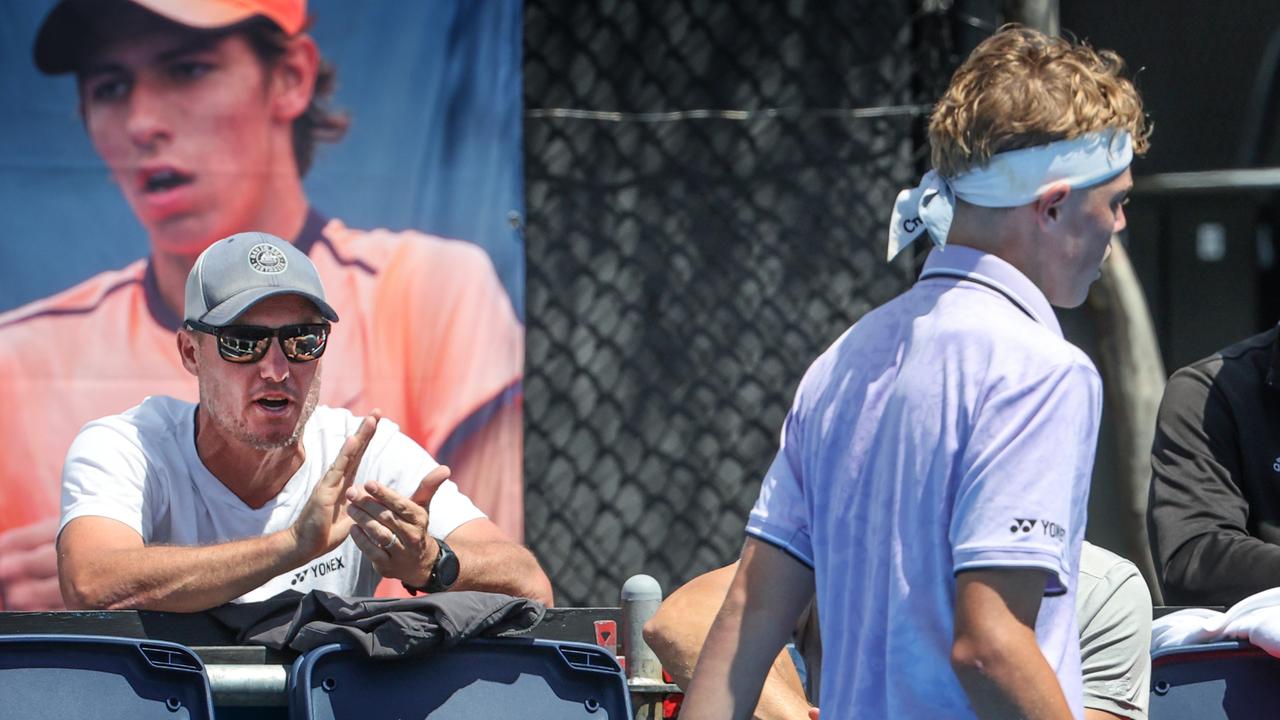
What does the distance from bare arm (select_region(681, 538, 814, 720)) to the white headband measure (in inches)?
15.9

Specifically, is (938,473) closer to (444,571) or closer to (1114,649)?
(1114,649)

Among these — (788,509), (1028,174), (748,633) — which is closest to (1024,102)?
(1028,174)

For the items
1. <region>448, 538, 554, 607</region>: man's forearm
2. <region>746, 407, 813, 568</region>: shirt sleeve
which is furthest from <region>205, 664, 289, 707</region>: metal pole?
<region>746, 407, 813, 568</region>: shirt sleeve

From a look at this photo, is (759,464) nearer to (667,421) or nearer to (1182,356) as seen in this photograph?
(667,421)

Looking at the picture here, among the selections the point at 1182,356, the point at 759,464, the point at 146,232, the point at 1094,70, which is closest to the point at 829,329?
the point at 759,464

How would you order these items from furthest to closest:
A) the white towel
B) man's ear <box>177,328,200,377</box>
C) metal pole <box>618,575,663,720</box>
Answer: man's ear <box>177,328,200,377</box> < metal pole <box>618,575,663,720</box> < the white towel

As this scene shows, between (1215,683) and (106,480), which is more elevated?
(106,480)

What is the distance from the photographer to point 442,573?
2.70m

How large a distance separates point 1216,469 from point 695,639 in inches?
48.0

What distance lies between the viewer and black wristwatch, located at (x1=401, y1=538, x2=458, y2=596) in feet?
8.82

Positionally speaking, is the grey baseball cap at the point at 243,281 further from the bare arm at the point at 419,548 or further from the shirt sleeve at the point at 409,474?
the bare arm at the point at 419,548

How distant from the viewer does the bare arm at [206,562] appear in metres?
2.53

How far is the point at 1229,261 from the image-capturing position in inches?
178

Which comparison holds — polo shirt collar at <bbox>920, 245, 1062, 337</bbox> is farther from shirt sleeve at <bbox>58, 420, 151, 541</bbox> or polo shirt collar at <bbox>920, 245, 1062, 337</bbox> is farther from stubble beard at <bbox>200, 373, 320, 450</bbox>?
shirt sleeve at <bbox>58, 420, 151, 541</bbox>
